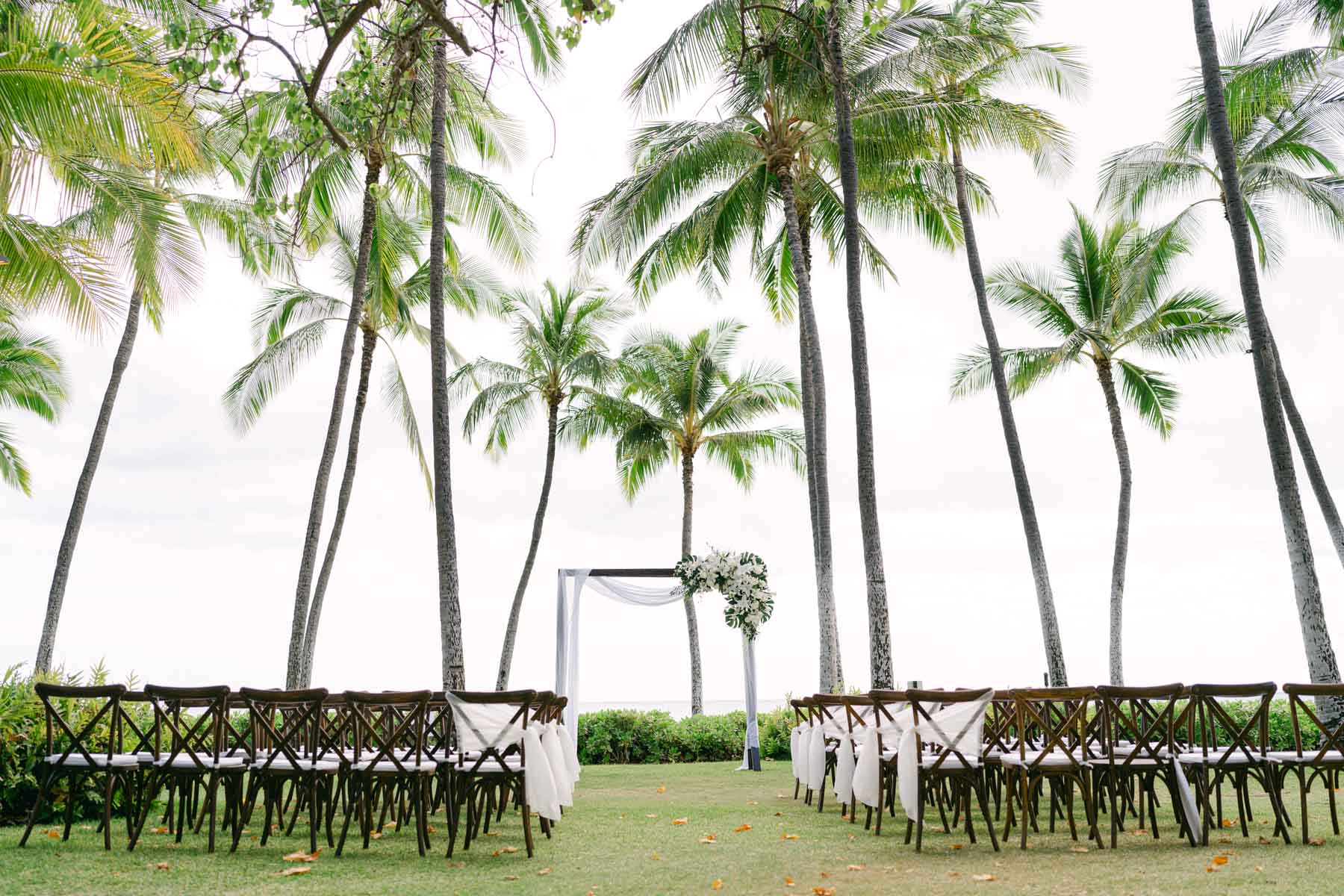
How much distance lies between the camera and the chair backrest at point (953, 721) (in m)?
5.68

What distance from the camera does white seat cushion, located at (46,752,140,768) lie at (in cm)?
564

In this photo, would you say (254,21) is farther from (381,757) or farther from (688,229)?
(688,229)

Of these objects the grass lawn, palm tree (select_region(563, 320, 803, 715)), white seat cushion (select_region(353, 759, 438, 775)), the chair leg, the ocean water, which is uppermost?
palm tree (select_region(563, 320, 803, 715))

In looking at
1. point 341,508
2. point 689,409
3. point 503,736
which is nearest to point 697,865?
point 503,736

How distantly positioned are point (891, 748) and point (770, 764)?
668 cm

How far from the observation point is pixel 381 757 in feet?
18.0

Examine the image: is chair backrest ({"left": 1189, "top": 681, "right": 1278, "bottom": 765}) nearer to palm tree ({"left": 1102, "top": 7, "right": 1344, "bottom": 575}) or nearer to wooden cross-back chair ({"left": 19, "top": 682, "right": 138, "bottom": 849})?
palm tree ({"left": 1102, "top": 7, "right": 1344, "bottom": 575})

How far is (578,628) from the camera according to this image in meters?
12.1

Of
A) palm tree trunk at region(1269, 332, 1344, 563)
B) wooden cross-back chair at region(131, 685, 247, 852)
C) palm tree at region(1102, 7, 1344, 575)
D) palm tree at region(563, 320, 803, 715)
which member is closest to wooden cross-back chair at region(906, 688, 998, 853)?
wooden cross-back chair at region(131, 685, 247, 852)

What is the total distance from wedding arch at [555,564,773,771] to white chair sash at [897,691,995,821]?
6.06 metres

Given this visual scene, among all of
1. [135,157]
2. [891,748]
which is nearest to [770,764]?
[891,748]

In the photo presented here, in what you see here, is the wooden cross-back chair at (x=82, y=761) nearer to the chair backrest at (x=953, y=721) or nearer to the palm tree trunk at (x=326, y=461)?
the chair backrest at (x=953, y=721)

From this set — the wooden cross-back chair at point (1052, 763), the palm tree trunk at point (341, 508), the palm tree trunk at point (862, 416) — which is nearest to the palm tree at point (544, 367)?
the palm tree trunk at point (341, 508)

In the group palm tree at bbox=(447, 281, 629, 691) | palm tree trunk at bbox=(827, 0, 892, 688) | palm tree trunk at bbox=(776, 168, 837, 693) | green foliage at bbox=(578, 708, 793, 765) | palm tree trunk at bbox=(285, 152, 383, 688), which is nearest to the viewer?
palm tree trunk at bbox=(827, 0, 892, 688)
